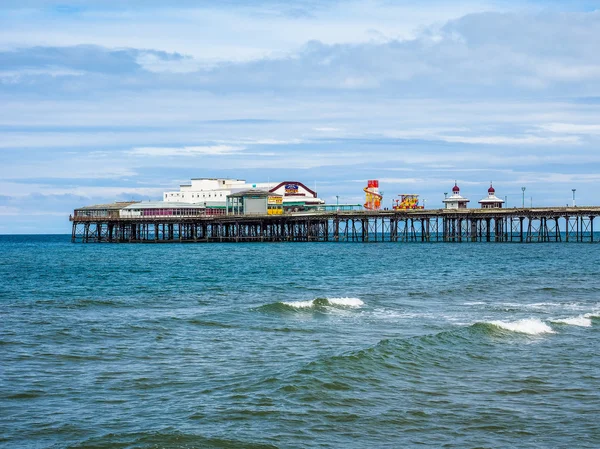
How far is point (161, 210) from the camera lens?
104 metres

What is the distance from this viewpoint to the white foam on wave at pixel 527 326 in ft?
75.2

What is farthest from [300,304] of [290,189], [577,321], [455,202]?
[290,189]

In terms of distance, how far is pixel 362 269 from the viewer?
51531 mm

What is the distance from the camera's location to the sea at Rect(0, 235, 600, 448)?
1308 centimetres

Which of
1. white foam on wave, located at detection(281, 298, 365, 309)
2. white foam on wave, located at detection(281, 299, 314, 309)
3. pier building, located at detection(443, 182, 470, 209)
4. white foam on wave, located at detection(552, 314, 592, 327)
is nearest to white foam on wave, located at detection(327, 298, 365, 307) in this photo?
white foam on wave, located at detection(281, 298, 365, 309)

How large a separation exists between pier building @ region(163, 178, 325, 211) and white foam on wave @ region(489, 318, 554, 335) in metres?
86.7

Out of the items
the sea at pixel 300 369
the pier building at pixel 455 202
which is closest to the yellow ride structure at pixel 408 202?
the pier building at pixel 455 202

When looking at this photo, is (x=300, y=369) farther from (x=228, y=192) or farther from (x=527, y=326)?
(x=228, y=192)

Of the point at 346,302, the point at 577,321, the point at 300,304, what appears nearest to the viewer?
the point at 577,321

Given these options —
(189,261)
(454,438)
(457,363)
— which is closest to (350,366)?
(457,363)

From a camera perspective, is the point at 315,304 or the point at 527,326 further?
the point at 315,304

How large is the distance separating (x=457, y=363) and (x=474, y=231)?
7976 cm

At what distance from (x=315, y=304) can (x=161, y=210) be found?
77.2 m

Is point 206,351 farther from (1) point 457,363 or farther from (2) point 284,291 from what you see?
(2) point 284,291
